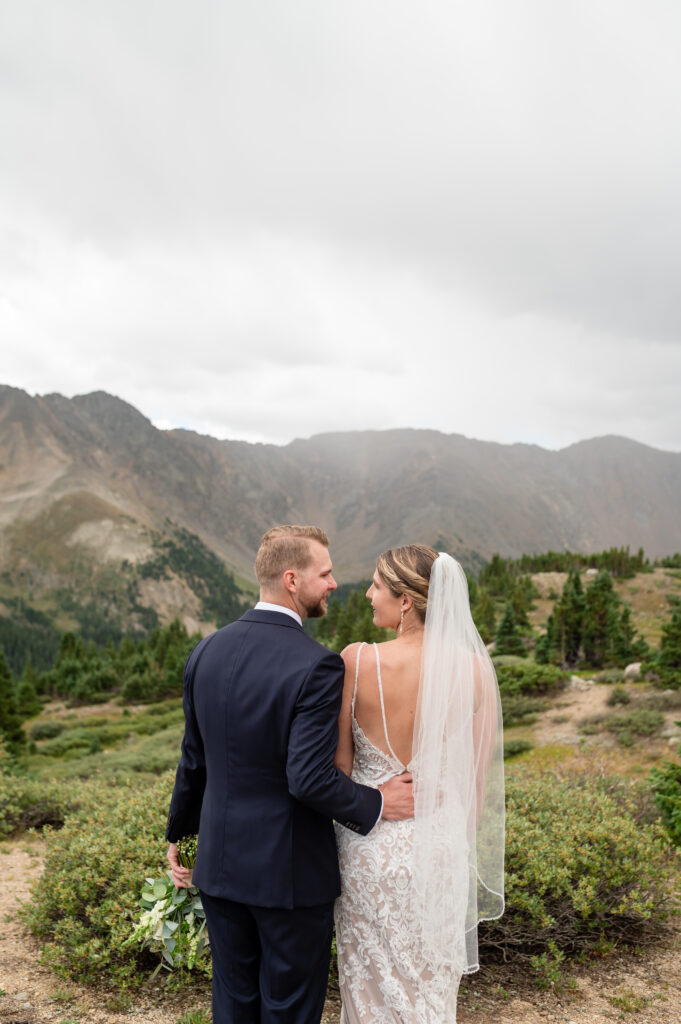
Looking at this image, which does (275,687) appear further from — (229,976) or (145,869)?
(145,869)

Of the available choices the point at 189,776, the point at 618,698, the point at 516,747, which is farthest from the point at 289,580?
the point at 618,698

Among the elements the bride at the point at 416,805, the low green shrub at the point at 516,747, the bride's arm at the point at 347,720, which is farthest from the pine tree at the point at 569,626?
the bride's arm at the point at 347,720

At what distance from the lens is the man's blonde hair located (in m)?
3.24

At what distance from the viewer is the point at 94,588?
198 meters

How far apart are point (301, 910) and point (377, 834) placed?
0.55 meters

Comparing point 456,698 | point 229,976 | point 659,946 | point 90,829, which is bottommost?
point 659,946

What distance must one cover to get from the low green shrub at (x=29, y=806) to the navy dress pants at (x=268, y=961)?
840 centimetres

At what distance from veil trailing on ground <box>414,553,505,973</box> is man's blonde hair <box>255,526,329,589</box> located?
31.0 inches

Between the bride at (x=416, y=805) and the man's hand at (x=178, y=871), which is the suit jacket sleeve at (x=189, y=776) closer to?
the man's hand at (x=178, y=871)

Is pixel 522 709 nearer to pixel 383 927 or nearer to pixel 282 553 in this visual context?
pixel 383 927

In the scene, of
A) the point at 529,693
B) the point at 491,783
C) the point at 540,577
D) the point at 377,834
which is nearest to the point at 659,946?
the point at 491,783

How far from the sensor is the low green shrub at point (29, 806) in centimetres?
1047

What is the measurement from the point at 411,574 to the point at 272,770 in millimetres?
1271

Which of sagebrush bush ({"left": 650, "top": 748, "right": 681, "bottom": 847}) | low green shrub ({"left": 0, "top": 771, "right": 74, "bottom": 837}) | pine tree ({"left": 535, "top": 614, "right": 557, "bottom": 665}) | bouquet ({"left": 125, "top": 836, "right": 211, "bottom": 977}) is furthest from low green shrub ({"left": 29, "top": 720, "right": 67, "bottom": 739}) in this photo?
bouquet ({"left": 125, "top": 836, "right": 211, "bottom": 977})
